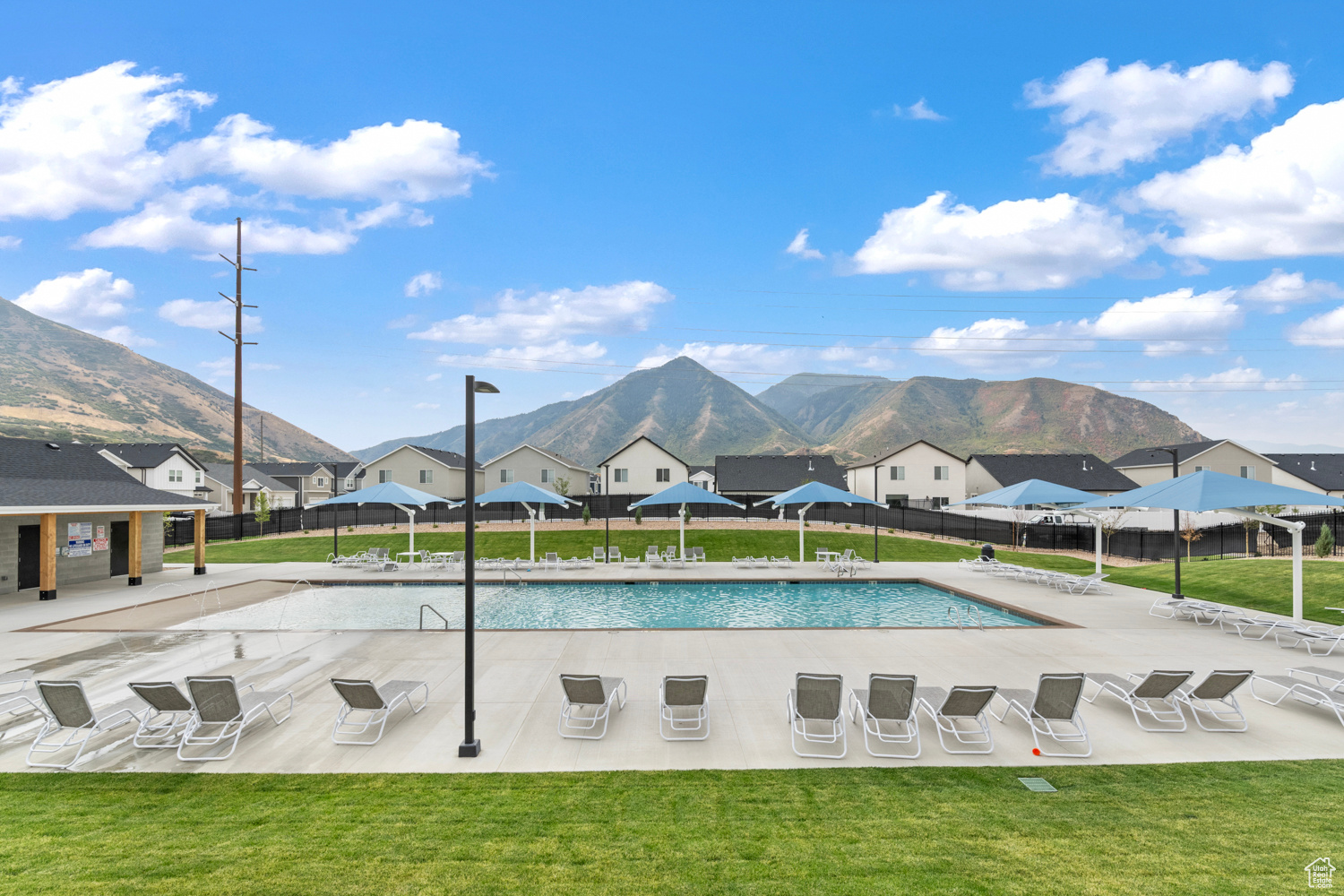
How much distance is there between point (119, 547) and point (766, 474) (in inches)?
1712

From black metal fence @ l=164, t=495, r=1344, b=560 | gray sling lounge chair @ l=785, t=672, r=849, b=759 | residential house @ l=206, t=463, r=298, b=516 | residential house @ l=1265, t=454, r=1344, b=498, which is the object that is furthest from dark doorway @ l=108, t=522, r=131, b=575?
residential house @ l=1265, t=454, r=1344, b=498

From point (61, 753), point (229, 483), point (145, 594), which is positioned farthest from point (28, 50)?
point (229, 483)

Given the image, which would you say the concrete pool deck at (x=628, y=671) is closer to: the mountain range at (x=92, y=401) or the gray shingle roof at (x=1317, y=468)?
the gray shingle roof at (x=1317, y=468)

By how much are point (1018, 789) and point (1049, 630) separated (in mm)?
8029

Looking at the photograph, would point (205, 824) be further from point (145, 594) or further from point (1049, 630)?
point (145, 594)

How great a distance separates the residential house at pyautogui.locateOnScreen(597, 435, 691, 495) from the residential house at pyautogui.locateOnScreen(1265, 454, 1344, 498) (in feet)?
163

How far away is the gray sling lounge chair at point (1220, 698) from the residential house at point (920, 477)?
1681 inches

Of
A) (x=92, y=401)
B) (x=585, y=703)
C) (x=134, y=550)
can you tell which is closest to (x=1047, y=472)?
(x=585, y=703)

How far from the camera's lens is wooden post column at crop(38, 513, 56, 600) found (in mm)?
16047

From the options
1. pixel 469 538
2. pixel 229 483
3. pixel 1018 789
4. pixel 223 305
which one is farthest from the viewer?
pixel 229 483

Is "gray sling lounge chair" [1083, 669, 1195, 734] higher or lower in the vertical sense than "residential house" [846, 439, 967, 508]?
lower

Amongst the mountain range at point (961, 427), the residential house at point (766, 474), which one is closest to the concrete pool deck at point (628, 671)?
the residential house at point (766, 474)

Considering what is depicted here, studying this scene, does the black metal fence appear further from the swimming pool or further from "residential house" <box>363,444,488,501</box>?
"residential house" <box>363,444,488,501</box>

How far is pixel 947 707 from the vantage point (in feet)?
22.1
